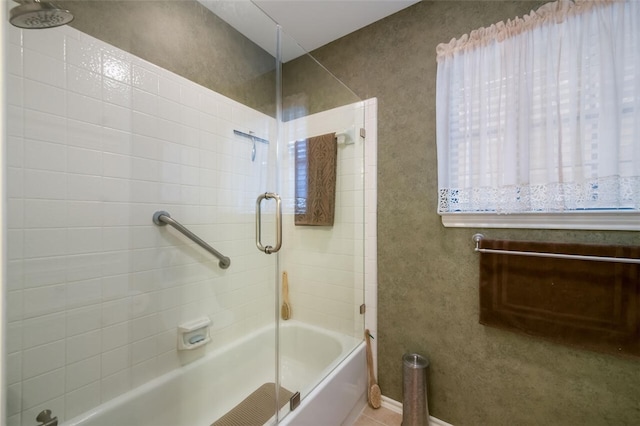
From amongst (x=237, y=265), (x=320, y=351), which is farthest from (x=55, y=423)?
(x=320, y=351)

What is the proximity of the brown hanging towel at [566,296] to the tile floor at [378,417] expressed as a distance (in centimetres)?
86

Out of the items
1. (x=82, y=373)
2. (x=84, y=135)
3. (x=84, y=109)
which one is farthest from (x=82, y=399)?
(x=84, y=109)

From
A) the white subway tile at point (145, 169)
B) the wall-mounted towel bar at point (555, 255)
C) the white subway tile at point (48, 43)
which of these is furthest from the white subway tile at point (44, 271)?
A: the wall-mounted towel bar at point (555, 255)

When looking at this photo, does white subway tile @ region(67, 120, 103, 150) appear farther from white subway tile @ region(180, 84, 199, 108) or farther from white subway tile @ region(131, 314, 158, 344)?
white subway tile @ region(131, 314, 158, 344)

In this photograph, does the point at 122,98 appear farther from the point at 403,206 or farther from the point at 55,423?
the point at 403,206

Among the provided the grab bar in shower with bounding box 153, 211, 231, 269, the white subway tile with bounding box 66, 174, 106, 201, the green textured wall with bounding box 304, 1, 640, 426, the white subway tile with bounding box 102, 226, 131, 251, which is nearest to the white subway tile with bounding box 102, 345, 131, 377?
the white subway tile with bounding box 102, 226, 131, 251

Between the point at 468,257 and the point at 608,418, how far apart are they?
0.85 metres

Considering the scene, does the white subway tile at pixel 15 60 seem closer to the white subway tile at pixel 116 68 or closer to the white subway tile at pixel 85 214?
the white subway tile at pixel 116 68

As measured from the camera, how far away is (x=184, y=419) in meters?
1.36

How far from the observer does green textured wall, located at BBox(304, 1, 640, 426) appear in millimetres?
1167

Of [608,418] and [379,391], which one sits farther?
[379,391]

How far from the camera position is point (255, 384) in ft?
5.26

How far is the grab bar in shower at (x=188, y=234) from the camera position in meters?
1.32

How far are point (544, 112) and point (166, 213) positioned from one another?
195 centimetres
